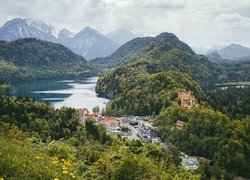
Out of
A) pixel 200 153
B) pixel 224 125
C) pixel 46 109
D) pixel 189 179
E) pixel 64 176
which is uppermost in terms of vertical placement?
pixel 64 176

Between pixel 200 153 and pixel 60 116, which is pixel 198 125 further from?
pixel 60 116

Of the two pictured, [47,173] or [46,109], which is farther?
[46,109]

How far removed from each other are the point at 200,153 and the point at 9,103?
163 feet

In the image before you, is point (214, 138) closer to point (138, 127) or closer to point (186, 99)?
point (138, 127)

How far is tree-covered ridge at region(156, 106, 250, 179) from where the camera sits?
266 ft

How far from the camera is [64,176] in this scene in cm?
1213

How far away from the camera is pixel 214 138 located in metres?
90.9

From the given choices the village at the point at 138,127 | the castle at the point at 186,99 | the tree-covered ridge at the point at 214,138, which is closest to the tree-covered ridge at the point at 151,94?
the castle at the point at 186,99

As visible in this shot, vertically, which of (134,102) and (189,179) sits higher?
(189,179)

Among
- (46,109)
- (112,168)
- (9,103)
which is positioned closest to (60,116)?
(46,109)

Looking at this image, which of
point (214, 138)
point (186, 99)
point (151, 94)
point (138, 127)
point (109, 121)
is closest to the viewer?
point (214, 138)

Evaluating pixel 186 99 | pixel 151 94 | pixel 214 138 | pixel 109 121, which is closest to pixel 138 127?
pixel 109 121

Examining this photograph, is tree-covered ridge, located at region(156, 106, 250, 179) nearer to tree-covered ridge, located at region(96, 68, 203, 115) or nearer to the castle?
the castle

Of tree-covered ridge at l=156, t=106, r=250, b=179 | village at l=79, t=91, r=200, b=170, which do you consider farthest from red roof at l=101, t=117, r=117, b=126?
tree-covered ridge at l=156, t=106, r=250, b=179
